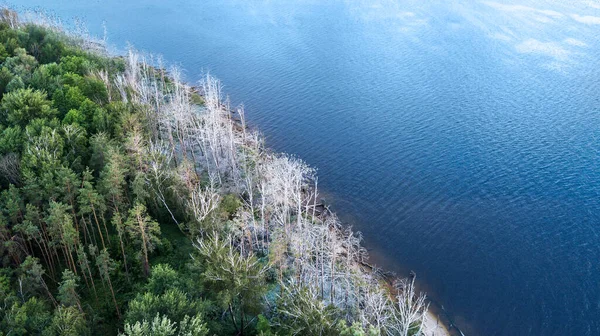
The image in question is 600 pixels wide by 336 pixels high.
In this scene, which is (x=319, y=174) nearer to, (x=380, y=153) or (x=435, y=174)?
(x=380, y=153)

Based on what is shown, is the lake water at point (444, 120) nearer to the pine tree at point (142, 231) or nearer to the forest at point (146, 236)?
the forest at point (146, 236)

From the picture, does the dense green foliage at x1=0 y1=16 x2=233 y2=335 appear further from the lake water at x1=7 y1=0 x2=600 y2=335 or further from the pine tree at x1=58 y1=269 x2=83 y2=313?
the lake water at x1=7 y1=0 x2=600 y2=335

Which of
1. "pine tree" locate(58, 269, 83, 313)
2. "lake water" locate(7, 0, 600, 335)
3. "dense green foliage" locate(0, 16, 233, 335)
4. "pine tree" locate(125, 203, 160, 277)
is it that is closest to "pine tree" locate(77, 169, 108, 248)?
"dense green foliage" locate(0, 16, 233, 335)

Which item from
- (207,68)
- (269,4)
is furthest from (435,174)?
(269,4)

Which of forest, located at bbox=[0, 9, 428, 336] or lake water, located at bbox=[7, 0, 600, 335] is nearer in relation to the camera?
forest, located at bbox=[0, 9, 428, 336]

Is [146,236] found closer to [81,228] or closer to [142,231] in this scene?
[142,231]
